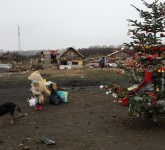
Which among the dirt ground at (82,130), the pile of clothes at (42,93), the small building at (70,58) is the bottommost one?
the dirt ground at (82,130)

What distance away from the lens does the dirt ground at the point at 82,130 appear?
9.30m

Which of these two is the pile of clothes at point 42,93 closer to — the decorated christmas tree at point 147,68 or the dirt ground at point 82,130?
the dirt ground at point 82,130

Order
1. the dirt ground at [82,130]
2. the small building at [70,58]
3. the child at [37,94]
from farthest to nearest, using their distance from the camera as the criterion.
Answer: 1. the small building at [70,58]
2. the child at [37,94]
3. the dirt ground at [82,130]

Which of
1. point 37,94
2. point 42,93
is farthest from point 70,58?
point 37,94

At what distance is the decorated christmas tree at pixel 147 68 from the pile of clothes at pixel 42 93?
13.5ft

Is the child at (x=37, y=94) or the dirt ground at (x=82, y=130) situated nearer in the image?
the dirt ground at (x=82, y=130)

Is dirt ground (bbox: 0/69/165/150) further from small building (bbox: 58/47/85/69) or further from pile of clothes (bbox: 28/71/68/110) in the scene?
small building (bbox: 58/47/85/69)

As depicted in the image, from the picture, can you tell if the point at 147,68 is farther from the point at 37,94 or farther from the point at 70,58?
the point at 70,58

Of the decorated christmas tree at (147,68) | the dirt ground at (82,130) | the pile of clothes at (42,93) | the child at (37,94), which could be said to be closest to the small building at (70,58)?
the pile of clothes at (42,93)

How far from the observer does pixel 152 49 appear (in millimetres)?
11312

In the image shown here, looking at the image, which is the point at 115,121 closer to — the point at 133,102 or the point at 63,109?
the point at 133,102

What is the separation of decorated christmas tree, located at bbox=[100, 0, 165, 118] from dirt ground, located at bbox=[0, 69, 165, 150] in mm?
657

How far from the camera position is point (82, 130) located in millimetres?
10906

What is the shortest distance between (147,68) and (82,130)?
2312 mm
